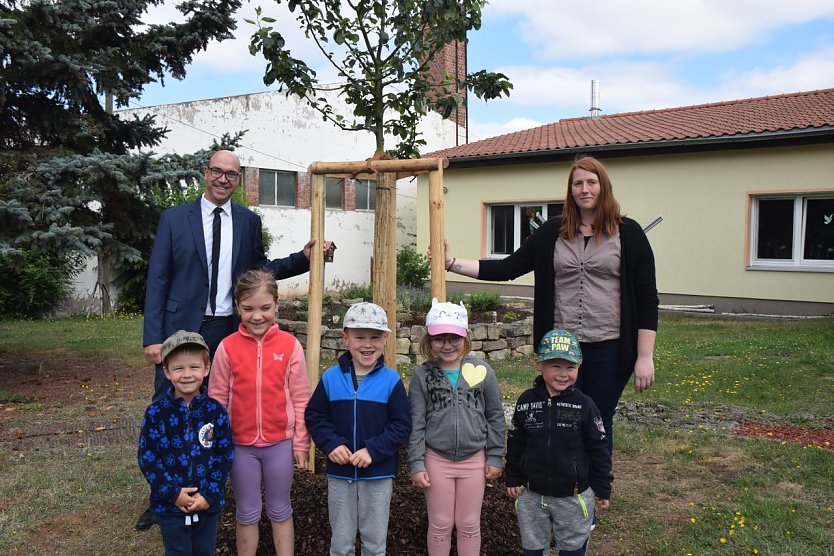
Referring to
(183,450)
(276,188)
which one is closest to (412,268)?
(276,188)

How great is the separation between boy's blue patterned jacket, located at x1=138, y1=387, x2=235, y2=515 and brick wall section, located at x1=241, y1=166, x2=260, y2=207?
15.6 metres

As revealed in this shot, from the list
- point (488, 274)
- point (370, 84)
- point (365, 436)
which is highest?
point (370, 84)

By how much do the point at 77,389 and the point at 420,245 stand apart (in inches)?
447

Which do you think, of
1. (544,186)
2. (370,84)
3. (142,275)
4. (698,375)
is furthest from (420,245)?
(370,84)

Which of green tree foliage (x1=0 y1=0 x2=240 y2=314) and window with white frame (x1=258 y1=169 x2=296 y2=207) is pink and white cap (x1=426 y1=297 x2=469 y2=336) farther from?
window with white frame (x1=258 y1=169 x2=296 y2=207)

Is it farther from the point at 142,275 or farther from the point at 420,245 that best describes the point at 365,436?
the point at 420,245

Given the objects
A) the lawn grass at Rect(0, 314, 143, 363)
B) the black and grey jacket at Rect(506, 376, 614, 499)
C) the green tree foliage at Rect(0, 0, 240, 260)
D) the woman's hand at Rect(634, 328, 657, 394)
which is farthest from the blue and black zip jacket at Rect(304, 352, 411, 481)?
the lawn grass at Rect(0, 314, 143, 363)

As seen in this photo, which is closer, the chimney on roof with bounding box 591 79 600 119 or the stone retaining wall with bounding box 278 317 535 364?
the stone retaining wall with bounding box 278 317 535 364

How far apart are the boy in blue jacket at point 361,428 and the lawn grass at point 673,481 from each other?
110 cm

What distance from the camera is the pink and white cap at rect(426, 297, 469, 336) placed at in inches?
121

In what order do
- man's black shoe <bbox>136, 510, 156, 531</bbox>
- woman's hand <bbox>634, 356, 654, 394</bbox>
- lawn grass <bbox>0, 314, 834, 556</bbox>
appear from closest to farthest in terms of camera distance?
woman's hand <bbox>634, 356, 654, 394</bbox> → lawn grass <bbox>0, 314, 834, 556</bbox> → man's black shoe <bbox>136, 510, 156, 531</bbox>

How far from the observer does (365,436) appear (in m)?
3.01

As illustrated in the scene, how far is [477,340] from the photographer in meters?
9.27

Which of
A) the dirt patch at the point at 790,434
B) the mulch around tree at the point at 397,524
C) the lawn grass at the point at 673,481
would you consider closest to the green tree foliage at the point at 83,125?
the lawn grass at the point at 673,481
